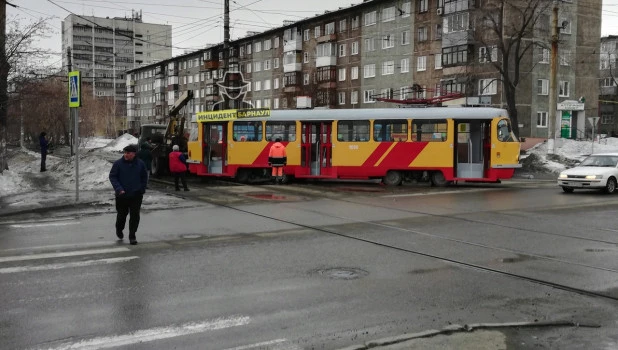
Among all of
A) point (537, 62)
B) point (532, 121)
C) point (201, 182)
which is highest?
point (537, 62)

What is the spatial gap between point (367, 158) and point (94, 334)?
18436 millimetres

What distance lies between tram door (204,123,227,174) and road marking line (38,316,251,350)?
63.8 feet

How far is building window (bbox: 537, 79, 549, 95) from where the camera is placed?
50.8 meters

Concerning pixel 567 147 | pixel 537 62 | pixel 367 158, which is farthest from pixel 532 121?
pixel 367 158

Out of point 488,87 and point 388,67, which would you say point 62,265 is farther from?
point 388,67

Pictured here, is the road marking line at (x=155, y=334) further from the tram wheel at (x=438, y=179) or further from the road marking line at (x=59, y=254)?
the tram wheel at (x=438, y=179)

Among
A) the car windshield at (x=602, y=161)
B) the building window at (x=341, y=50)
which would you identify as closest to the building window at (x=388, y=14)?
the building window at (x=341, y=50)

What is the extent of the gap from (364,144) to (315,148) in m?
2.04

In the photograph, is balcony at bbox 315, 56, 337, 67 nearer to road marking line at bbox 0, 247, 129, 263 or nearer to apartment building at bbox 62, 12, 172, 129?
road marking line at bbox 0, 247, 129, 263

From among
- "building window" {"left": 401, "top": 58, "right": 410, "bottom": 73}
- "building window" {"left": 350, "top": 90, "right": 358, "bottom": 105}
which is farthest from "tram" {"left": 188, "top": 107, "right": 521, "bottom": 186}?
"building window" {"left": 350, "top": 90, "right": 358, "bottom": 105}

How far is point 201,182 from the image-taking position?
25.2 metres

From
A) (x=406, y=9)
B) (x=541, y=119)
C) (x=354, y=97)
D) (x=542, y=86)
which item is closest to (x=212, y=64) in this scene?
(x=354, y=97)

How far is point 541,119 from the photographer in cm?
5122

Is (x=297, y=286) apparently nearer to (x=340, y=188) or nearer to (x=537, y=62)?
(x=340, y=188)
